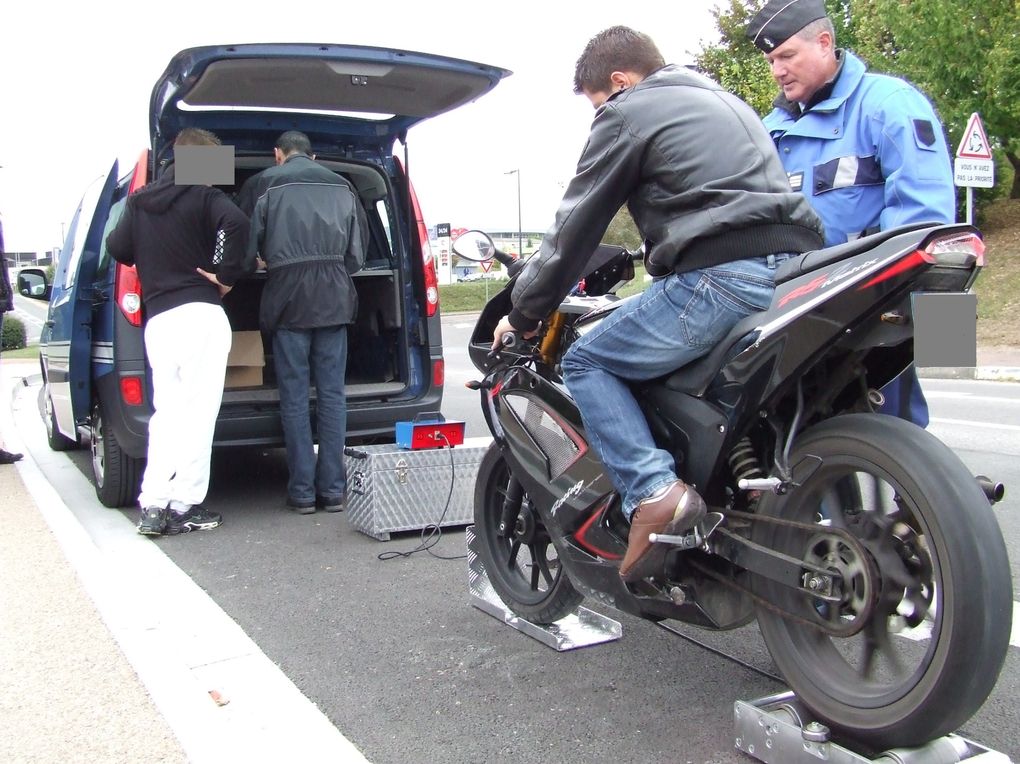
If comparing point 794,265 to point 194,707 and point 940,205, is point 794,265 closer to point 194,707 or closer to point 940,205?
point 940,205

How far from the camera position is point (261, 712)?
2.93 m

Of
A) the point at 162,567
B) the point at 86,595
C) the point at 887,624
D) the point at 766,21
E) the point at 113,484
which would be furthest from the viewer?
the point at 113,484

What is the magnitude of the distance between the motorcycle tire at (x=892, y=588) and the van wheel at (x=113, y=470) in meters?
4.13

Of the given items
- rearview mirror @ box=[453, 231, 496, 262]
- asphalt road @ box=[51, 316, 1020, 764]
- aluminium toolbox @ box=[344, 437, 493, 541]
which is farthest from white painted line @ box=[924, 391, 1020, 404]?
rearview mirror @ box=[453, 231, 496, 262]

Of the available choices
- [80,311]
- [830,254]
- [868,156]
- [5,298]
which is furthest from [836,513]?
[5,298]

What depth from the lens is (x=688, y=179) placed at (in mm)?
2633

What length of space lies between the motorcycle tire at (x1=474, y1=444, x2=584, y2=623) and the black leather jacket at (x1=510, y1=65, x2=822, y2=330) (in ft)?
3.82

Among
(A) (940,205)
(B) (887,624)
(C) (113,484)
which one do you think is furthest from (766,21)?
(C) (113,484)

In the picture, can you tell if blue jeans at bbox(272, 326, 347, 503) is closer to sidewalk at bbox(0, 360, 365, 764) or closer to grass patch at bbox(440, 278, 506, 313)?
sidewalk at bbox(0, 360, 365, 764)

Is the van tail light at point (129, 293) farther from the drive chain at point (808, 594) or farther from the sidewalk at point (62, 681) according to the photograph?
the drive chain at point (808, 594)

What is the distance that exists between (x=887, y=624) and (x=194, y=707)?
1.92 metres

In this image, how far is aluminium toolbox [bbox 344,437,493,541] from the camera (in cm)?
498

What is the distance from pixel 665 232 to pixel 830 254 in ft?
1.48

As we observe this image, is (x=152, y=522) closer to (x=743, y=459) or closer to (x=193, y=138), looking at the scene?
(x=193, y=138)
